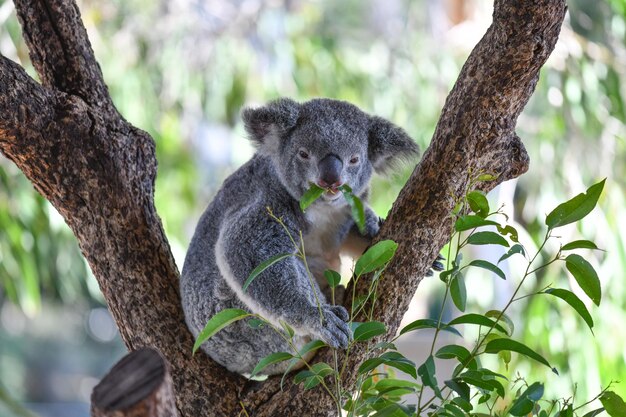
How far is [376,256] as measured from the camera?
1767mm

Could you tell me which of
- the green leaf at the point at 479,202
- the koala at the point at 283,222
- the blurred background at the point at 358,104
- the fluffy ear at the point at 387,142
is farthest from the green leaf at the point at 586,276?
the blurred background at the point at 358,104

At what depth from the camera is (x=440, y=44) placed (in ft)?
22.4

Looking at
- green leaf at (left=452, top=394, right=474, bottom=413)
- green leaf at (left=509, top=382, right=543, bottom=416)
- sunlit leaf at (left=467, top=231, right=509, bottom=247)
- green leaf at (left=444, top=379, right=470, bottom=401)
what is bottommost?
green leaf at (left=509, top=382, right=543, bottom=416)

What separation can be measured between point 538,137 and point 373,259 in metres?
4.16

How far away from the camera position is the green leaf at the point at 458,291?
1.74 m

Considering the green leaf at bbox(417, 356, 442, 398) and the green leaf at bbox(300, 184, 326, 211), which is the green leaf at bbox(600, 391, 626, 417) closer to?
the green leaf at bbox(417, 356, 442, 398)

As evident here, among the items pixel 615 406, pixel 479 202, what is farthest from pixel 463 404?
pixel 479 202

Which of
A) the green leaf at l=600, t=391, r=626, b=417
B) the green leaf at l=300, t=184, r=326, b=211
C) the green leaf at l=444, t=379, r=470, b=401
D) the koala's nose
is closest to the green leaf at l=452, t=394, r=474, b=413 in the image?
the green leaf at l=444, t=379, r=470, b=401

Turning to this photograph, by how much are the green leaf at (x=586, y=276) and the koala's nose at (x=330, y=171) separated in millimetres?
758

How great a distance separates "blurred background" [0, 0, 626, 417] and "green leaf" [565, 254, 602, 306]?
2.50 meters

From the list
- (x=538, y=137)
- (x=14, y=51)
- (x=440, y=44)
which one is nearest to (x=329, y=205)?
(x=14, y=51)

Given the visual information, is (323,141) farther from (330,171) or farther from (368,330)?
(368,330)

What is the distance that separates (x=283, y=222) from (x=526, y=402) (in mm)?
997

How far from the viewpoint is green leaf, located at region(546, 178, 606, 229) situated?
5.34ft
